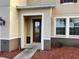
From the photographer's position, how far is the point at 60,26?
15211mm

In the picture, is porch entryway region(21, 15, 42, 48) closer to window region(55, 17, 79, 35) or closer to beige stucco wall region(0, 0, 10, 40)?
window region(55, 17, 79, 35)

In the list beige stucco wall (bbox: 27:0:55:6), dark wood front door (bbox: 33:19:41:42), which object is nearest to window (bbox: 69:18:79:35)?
beige stucco wall (bbox: 27:0:55:6)

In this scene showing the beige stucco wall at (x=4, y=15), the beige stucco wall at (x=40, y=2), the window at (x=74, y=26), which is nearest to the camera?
the beige stucco wall at (x=4, y=15)

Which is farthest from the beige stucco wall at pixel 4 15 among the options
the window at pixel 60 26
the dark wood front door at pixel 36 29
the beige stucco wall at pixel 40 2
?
the window at pixel 60 26

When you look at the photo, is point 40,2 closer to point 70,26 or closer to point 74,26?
point 70,26

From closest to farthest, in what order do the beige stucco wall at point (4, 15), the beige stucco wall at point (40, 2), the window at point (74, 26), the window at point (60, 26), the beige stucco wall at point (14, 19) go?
the beige stucco wall at point (4, 15)
the beige stucco wall at point (14, 19)
the window at point (74, 26)
the window at point (60, 26)
the beige stucco wall at point (40, 2)

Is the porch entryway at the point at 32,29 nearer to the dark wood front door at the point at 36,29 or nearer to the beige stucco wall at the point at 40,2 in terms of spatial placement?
the dark wood front door at the point at 36,29

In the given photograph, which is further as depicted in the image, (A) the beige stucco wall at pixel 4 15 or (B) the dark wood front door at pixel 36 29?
(B) the dark wood front door at pixel 36 29

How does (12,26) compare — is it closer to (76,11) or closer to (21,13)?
(21,13)

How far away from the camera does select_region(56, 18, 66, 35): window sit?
49.7ft

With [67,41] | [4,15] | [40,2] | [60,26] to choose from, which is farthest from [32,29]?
[4,15]

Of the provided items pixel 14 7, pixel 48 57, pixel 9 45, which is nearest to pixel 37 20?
pixel 14 7

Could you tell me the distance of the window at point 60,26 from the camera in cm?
1514

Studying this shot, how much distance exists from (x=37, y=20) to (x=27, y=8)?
2.80 m
